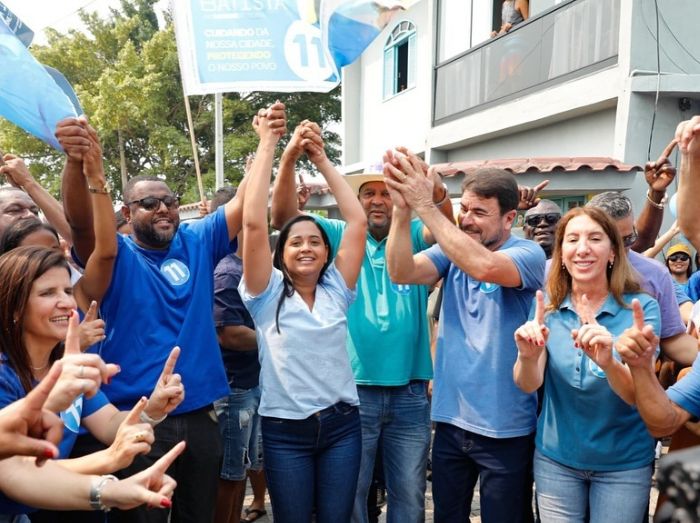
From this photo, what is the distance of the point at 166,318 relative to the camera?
10.2ft

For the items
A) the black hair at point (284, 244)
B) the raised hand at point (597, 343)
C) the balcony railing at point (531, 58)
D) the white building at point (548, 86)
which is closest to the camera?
the raised hand at point (597, 343)

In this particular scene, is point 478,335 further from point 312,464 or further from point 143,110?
point 143,110

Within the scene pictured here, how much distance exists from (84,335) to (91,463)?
0.71m

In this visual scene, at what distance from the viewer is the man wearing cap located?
11.5 ft

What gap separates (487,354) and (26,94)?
255cm

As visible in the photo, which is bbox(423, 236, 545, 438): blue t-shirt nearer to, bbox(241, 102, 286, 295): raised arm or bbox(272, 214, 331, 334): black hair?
bbox(272, 214, 331, 334): black hair

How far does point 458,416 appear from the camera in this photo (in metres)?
3.13

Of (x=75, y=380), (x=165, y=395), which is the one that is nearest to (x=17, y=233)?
(x=165, y=395)

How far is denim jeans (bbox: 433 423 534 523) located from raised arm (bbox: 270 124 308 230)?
4.25 feet

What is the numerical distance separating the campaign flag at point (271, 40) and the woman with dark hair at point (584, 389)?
1.95m

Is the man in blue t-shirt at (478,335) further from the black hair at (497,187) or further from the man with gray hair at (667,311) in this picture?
the man with gray hair at (667,311)

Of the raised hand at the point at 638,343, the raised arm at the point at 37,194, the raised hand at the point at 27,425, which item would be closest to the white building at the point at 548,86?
the raised arm at the point at 37,194

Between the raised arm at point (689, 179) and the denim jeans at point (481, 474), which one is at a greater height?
the raised arm at point (689, 179)

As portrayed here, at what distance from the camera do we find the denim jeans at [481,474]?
3.04m
